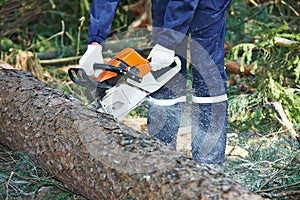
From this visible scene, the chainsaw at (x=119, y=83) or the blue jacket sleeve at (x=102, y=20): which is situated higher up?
the blue jacket sleeve at (x=102, y=20)

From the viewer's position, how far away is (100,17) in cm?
288

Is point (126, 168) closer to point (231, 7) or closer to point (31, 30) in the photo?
point (231, 7)

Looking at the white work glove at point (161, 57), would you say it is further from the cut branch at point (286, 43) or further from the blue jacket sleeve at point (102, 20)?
the cut branch at point (286, 43)

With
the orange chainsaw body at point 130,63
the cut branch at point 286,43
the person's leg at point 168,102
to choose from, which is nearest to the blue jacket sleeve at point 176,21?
the orange chainsaw body at point 130,63

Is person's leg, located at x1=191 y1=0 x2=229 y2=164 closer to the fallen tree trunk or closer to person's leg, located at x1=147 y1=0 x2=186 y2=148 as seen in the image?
person's leg, located at x1=147 y1=0 x2=186 y2=148

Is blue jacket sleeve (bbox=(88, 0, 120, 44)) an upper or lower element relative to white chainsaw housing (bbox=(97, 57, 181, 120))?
upper

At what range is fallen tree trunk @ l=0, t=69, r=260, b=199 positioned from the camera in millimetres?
2088

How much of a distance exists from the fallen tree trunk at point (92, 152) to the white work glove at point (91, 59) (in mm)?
196

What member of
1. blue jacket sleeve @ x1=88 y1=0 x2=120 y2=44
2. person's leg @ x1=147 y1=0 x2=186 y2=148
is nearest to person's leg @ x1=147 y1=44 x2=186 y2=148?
person's leg @ x1=147 y1=0 x2=186 y2=148

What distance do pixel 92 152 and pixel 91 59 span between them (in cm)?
62

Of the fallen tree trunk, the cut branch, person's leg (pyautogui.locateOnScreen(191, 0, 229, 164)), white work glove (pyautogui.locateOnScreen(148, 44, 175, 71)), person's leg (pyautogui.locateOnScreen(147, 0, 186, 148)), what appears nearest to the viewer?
the fallen tree trunk

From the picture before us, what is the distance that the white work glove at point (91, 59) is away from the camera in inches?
109

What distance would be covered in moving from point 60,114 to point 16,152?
437mm

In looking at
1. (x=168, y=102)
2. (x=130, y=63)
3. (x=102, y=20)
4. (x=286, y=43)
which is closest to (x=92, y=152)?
(x=130, y=63)
